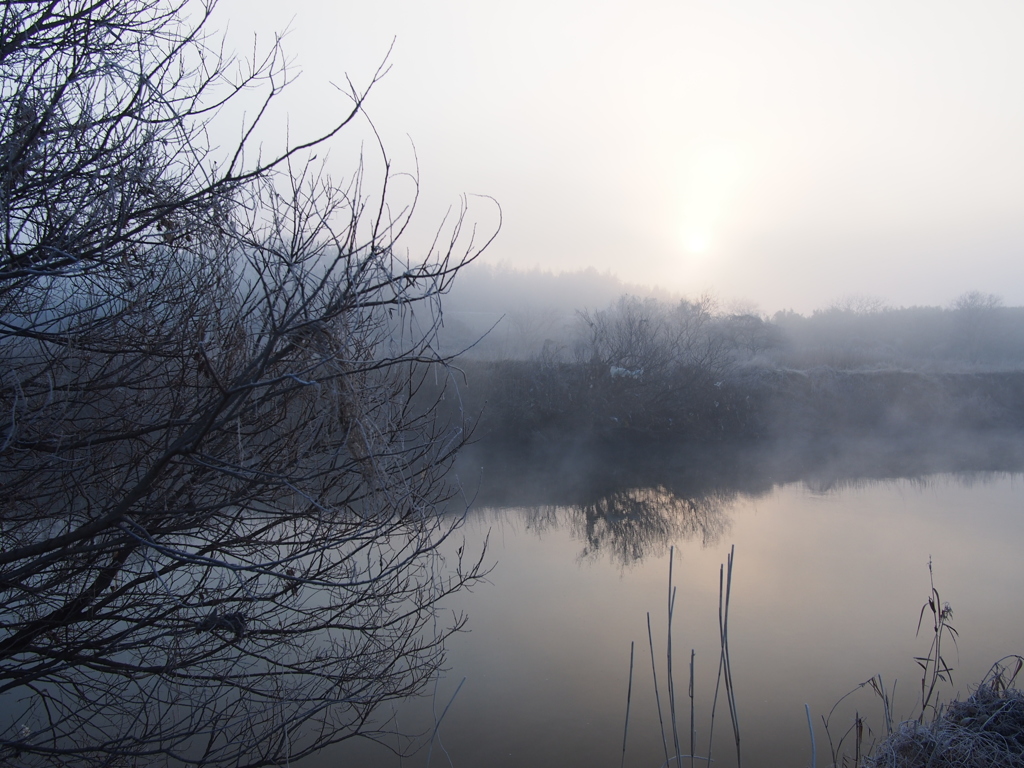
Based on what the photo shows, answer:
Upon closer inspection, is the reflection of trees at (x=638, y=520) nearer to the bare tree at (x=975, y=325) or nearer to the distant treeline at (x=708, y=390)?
the distant treeline at (x=708, y=390)

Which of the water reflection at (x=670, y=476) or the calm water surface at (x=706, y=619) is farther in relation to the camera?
the water reflection at (x=670, y=476)

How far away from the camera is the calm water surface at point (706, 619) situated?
5.41 m

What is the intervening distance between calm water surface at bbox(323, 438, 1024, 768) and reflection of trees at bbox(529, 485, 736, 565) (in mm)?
52

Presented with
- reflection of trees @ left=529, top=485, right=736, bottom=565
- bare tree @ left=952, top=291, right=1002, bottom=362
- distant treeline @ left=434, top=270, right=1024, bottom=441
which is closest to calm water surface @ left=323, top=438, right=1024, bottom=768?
reflection of trees @ left=529, top=485, right=736, bottom=565

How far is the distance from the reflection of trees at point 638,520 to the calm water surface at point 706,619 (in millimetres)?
52

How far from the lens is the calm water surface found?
541cm

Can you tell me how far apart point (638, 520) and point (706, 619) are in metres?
4.61

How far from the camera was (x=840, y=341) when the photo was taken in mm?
40156

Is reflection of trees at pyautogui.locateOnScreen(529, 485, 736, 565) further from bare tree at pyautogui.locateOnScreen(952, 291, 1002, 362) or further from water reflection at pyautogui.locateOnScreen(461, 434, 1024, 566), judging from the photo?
bare tree at pyautogui.locateOnScreen(952, 291, 1002, 362)

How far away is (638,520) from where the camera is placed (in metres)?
11.9

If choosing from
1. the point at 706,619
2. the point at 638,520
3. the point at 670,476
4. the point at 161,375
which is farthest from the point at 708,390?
the point at 161,375

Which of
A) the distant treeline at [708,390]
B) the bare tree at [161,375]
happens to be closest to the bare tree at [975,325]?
the distant treeline at [708,390]

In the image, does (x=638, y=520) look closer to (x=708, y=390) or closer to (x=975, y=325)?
(x=708, y=390)

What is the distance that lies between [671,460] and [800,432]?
19.1 ft
